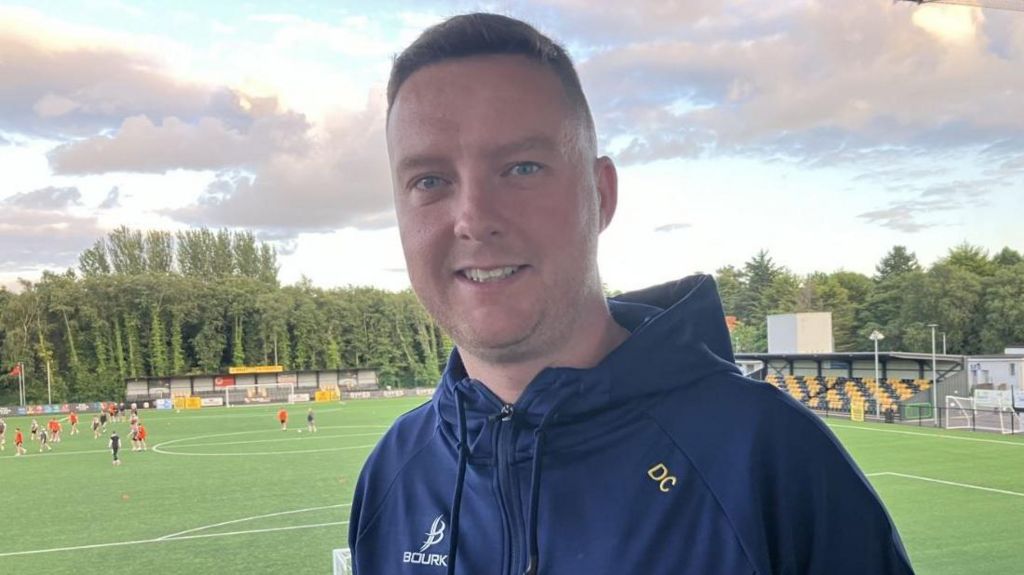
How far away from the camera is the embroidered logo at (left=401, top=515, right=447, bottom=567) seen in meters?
1.92

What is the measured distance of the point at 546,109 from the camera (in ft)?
5.67

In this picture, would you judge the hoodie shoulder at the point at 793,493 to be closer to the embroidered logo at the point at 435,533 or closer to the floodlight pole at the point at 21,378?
the embroidered logo at the point at 435,533

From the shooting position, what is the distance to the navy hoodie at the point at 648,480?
5.27 feet

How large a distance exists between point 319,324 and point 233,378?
327 inches

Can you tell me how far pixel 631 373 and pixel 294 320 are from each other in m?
65.8

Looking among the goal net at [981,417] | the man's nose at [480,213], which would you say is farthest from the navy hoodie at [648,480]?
the goal net at [981,417]

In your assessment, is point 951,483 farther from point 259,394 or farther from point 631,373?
point 259,394

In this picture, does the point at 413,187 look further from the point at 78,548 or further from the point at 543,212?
the point at 78,548

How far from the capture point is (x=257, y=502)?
18.4m

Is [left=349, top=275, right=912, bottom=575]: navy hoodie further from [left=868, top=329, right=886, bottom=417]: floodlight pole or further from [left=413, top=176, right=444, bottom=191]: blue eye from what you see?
[left=868, top=329, right=886, bottom=417]: floodlight pole

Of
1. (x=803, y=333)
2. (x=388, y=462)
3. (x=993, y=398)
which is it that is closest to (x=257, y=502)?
(x=388, y=462)

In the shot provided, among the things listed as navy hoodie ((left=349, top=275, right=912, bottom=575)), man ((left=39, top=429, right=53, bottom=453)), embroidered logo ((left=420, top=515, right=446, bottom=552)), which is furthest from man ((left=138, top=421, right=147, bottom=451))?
embroidered logo ((left=420, top=515, right=446, bottom=552))

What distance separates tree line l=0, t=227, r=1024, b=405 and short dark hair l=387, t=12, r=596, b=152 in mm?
55790

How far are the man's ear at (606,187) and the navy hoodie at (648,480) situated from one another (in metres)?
0.26
